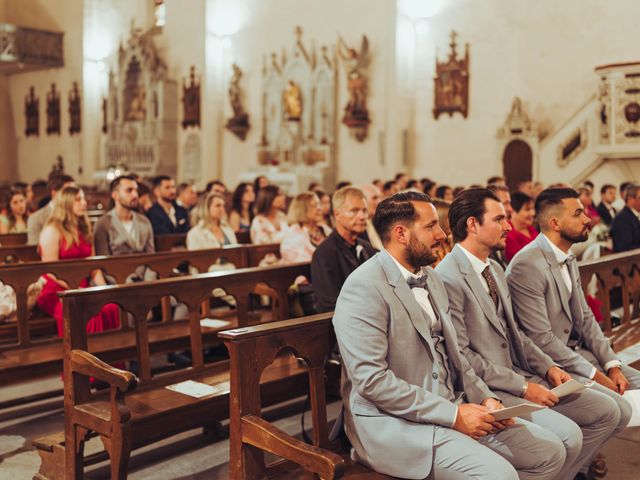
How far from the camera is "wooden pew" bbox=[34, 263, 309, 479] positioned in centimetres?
326

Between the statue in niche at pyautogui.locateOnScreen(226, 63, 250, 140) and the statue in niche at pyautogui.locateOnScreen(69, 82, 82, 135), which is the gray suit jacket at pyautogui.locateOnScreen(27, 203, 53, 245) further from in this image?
the statue in niche at pyautogui.locateOnScreen(69, 82, 82, 135)

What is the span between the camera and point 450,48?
591 inches

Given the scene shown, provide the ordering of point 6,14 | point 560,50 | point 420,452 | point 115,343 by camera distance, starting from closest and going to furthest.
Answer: point 420,452, point 115,343, point 560,50, point 6,14

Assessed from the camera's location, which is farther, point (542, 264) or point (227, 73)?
point (227, 73)

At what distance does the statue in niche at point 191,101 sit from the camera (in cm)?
1961

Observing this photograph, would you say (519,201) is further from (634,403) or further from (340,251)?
(634,403)

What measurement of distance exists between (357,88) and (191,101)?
5.56m

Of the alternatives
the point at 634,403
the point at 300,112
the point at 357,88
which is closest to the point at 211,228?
the point at 634,403

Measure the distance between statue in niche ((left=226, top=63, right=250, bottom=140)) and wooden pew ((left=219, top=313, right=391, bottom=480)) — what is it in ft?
52.1

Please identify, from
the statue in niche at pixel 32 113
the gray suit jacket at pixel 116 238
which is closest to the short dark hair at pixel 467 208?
the gray suit jacket at pixel 116 238

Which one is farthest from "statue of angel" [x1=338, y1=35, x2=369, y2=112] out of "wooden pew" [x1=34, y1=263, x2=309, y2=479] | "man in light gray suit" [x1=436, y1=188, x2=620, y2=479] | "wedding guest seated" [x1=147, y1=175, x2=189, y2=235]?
"man in light gray suit" [x1=436, y1=188, x2=620, y2=479]

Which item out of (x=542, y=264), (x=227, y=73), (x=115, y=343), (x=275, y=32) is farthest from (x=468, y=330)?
(x=227, y=73)

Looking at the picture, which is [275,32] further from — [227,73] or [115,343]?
[115,343]

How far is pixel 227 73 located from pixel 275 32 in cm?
194
